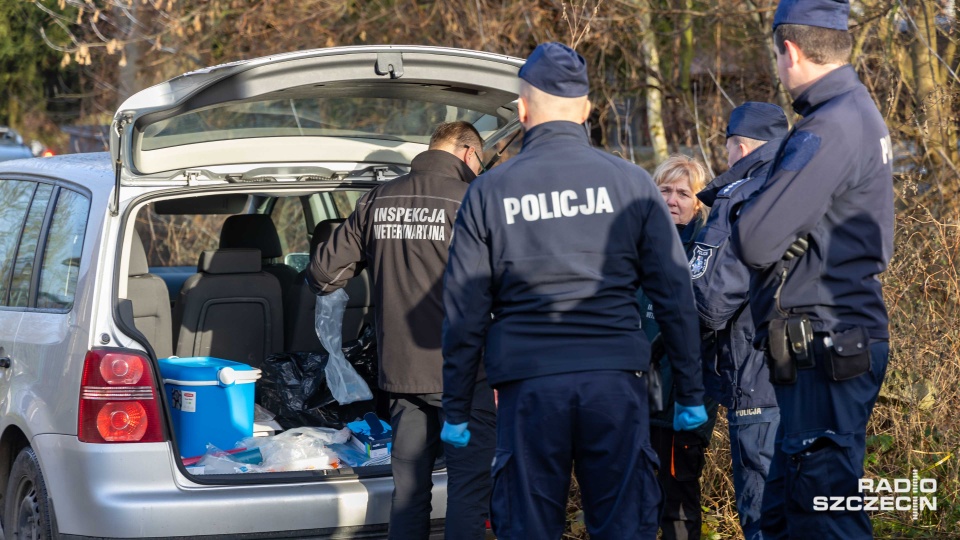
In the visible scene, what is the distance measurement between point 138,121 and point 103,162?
0.61 m

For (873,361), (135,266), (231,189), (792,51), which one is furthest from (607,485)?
(135,266)

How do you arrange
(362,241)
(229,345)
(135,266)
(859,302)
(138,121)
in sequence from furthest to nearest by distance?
(229,345)
(135,266)
(362,241)
(138,121)
(859,302)

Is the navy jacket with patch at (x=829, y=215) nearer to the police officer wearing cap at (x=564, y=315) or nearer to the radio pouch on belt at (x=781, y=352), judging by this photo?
the radio pouch on belt at (x=781, y=352)

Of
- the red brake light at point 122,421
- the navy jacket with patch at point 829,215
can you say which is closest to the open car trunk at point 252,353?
the red brake light at point 122,421

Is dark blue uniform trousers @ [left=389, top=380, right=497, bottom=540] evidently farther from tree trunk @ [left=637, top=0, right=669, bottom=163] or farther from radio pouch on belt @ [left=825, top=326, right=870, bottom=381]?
tree trunk @ [left=637, top=0, right=669, bottom=163]

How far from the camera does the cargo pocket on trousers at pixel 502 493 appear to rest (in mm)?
3012

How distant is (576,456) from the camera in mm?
3041

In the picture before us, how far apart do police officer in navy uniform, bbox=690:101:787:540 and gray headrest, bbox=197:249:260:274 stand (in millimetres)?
2241

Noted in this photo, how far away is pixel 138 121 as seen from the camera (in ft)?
13.1

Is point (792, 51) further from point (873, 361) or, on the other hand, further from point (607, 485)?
point (607, 485)

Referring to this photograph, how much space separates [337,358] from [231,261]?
752mm

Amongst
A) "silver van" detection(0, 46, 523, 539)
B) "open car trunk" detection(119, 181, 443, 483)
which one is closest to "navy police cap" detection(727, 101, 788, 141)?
"silver van" detection(0, 46, 523, 539)

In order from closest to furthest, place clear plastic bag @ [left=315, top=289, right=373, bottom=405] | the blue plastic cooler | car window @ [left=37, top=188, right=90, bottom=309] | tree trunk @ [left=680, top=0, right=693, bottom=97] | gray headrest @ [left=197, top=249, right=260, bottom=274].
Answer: car window @ [left=37, top=188, right=90, bottom=309] < the blue plastic cooler < clear plastic bag @ [left=315, top=289, right=373, bottom=405] < gray headrest @ [left=197, top=249, right=260, bottom=274] < tree trunk @ [left=680, top=0, right=693, bottom=97]

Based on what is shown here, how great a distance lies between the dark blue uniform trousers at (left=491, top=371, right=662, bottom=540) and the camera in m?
2.93
